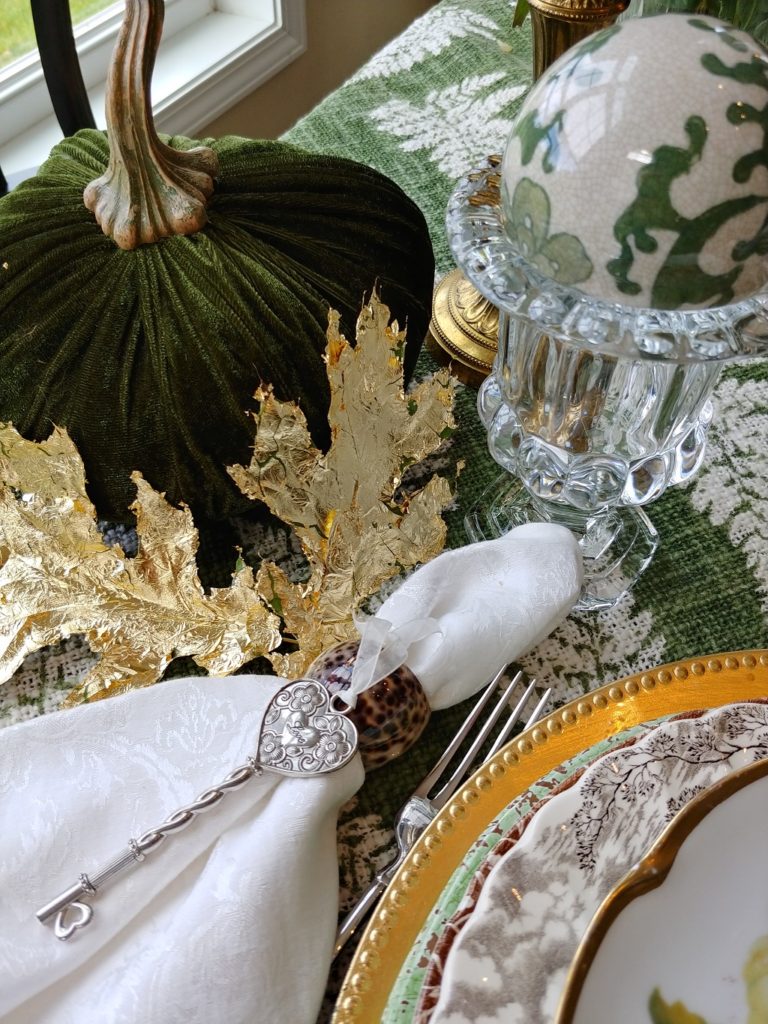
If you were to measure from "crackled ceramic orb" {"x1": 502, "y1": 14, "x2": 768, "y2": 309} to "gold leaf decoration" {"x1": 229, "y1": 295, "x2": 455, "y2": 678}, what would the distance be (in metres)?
0.12

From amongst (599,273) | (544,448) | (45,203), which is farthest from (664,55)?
(45,203)

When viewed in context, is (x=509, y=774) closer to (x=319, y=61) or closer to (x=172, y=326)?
(x=172, y=326)

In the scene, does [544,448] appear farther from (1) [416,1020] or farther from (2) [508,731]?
(1) [416,1020]

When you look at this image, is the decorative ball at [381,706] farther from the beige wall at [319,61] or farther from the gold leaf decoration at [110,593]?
the beige wall at [319,61]

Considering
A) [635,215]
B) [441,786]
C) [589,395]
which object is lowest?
[441,786]

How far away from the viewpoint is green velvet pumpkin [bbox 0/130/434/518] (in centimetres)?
41

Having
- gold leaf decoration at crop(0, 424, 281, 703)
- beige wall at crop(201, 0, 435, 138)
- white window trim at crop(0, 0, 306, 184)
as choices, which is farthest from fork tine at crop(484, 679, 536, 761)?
beige wall at crop(201, 0, 435, 138)

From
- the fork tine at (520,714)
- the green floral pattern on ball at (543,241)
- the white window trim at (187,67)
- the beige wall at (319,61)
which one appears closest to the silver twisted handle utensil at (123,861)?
the fork tine at (520,714)

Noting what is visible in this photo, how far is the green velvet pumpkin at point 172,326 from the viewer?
1.36 feet

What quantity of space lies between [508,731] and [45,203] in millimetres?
342

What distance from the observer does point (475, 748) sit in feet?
1.19

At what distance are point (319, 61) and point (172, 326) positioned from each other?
45.1 inches

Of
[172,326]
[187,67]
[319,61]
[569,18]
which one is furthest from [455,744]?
[319,61]

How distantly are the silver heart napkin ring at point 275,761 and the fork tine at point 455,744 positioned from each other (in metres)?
0.05
